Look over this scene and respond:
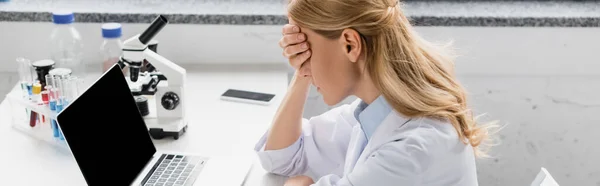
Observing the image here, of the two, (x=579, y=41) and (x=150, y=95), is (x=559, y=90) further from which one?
(x=150, y=95)

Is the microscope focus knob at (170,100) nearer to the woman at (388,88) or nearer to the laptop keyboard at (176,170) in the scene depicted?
the laptop keyboard at (176,170)

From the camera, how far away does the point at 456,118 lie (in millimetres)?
1245

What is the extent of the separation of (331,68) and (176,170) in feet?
1.33

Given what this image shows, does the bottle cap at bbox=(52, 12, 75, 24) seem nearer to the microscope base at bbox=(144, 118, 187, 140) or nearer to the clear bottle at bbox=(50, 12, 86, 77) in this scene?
the clear bottle at bbox=(50, 12, 86, 77)

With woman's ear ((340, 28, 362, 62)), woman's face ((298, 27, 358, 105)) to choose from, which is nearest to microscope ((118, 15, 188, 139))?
woman's face ((298, 27, 358, 105))

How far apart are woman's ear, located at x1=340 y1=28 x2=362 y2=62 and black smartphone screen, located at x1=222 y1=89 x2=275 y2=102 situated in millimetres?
646

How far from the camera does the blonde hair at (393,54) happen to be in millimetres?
1203

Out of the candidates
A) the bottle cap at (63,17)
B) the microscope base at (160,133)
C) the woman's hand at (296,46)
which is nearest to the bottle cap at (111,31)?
the bottle cap at (63,17)

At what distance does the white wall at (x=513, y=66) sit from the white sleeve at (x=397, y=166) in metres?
0.99

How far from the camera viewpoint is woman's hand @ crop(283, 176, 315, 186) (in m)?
1.44

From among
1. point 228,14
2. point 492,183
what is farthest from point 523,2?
point 228,14

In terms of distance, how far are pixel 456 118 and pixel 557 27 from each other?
101 cm

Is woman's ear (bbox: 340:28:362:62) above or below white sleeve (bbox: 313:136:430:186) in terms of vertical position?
above

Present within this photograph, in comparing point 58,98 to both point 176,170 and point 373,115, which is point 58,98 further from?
point 373,115
